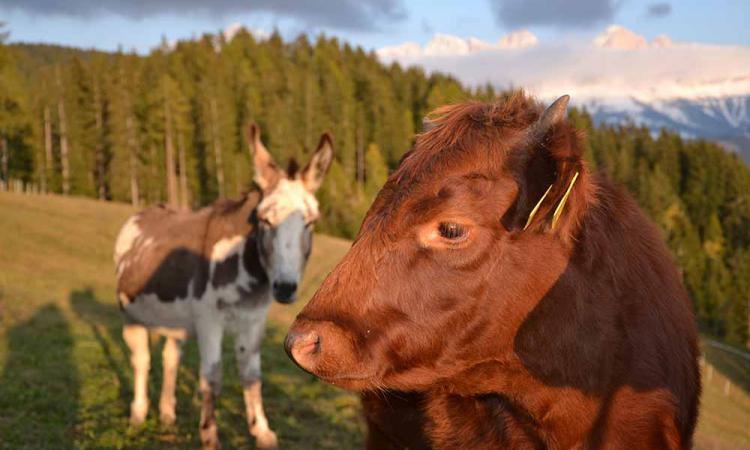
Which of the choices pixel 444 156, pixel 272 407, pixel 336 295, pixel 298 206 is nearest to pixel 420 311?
pixel 336 295

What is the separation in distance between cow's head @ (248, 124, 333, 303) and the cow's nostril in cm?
408

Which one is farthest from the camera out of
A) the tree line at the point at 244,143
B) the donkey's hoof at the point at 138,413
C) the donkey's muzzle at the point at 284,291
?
the tree line at the point at 244,143

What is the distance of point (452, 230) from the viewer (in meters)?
2.61

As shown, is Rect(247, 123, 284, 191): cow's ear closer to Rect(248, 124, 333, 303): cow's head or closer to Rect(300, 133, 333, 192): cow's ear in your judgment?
Rect(248, 124, 333, 303): cow's head

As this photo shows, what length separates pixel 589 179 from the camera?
2.90 meters

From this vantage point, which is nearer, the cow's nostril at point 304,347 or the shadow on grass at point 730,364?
the cow's nostril at point 304,347

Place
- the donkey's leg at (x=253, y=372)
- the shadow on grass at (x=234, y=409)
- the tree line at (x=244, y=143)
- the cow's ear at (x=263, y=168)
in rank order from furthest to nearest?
the tree line at (x=244, y=143)
the shadow on grass at (x=234, y=409)
the donkey's leg at (x=253, y=372)
the cow's ear at (x=263, y=168)

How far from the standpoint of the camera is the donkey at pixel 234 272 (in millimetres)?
6918

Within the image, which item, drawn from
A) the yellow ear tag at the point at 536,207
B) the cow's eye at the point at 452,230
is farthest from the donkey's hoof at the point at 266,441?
the yellow ear tag at the point at 536,207

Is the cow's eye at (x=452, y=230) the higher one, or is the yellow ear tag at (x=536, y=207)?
the yellow ear tag at (x=536, y=207)

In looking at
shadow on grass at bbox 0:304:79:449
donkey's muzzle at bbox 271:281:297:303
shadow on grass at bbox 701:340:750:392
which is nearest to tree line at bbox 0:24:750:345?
shadow on grass at bbox 701:340:750:392

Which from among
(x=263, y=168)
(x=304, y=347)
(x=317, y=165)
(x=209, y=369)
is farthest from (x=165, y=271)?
(x=304, y=347)

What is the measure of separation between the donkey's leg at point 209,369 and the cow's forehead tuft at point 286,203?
150cm

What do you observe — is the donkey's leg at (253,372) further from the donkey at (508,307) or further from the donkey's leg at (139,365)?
the donkey at (508,307)
